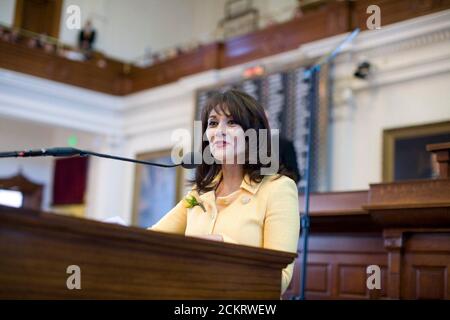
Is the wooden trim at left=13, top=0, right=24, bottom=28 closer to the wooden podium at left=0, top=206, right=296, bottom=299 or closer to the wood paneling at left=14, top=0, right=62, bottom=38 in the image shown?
the wood paneling at left=14, top=0, right=62, bottom=38

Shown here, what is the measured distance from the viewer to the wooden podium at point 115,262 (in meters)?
1.35

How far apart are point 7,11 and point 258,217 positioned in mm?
11249

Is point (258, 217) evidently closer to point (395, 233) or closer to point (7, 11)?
point (395, 233)

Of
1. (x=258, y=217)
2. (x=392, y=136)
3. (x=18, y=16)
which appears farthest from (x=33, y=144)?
(x=258, y=217)

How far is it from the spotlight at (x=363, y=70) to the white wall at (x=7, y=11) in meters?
7.12

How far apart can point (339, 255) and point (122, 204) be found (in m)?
7.48

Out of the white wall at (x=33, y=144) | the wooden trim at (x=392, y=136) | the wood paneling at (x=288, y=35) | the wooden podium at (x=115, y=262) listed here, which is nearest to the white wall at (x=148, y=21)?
the white wall at (x=33, y=144)

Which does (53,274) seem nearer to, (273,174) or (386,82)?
(273,174)

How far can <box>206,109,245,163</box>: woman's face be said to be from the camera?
226cm

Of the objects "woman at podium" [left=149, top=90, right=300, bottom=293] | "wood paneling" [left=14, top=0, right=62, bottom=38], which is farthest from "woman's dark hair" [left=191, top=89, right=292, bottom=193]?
"wood paneling" [left=14, top=0, right=62, bottom=38]

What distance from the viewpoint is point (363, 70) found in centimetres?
845

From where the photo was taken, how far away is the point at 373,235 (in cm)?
561

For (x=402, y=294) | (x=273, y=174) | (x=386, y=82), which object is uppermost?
(x=386, y=82)
